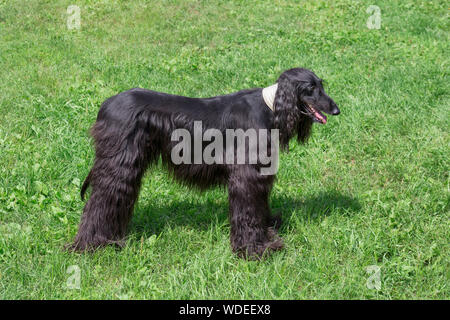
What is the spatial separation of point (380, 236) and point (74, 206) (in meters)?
2.75

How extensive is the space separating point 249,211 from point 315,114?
942 mm

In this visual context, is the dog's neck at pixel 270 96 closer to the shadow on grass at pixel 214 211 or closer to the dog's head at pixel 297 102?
the dog's head at pixel 297 102

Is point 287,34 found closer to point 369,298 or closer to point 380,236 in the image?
point 380,236

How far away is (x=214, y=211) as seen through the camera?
173 inches

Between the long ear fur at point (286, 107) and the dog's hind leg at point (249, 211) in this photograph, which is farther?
the dog's hind leg at point (249, 211)

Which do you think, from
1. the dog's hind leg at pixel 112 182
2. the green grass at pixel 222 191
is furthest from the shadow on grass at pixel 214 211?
the dog's hind leg at pixel 112 182

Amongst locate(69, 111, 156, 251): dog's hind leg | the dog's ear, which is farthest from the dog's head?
locate(69, 111, 156, 251): dog's hind leg

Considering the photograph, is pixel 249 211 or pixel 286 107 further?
pixel 249 211

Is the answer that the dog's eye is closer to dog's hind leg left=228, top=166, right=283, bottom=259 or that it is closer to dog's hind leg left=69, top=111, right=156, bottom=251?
dog's hind leg left=228, top=166, right=283, bottom=259

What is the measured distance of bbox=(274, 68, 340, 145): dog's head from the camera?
11.8 ft

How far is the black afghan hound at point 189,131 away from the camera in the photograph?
360 cm

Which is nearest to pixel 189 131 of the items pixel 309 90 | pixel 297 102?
pixel 297 102

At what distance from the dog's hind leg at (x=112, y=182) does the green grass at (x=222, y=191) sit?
0.54 feet

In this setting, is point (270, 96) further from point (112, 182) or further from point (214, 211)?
point (112, 182)
